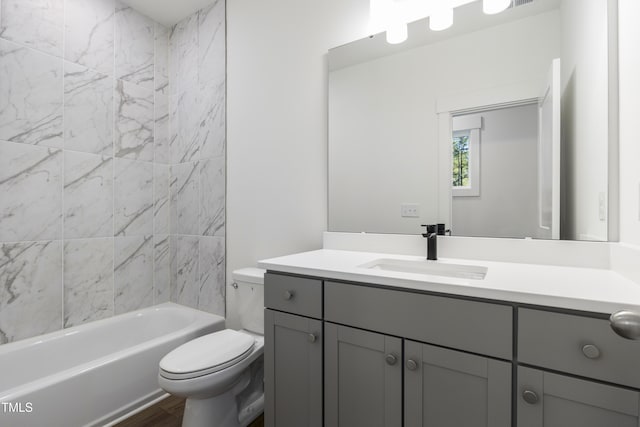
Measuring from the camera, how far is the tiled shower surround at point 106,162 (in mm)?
1811

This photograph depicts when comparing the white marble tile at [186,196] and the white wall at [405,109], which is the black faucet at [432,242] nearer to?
the white wall at [405,109]

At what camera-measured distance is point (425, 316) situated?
938mm

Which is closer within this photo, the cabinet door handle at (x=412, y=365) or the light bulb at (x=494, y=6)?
the cabinet door handle at (x=412, y=365)

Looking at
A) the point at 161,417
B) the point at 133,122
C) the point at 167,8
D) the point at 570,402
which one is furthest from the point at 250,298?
the point at 167,8

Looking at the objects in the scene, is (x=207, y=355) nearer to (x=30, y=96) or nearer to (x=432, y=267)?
(x=432, y=267)

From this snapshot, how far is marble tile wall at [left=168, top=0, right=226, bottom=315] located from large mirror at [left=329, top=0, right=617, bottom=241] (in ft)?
3.30

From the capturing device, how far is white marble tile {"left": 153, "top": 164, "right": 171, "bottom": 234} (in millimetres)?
2502

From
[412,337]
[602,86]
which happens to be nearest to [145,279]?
[412,337]

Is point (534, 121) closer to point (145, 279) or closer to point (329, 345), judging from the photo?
point (329, 345)

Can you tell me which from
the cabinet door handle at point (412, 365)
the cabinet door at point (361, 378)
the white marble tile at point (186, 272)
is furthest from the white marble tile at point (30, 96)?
the cabinet door handle at point (412, 365)

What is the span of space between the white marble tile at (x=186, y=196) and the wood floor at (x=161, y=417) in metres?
1.13

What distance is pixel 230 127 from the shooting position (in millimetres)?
2225

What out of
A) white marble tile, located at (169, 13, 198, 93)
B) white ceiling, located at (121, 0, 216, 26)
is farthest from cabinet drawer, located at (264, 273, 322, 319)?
white ceiling, located at (121, 0, 216, 26)

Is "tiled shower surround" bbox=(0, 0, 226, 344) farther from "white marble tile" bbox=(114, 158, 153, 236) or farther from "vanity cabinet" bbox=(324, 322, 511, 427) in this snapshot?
"vanity cabinet" bbox=(324, 322, 511, 427)
